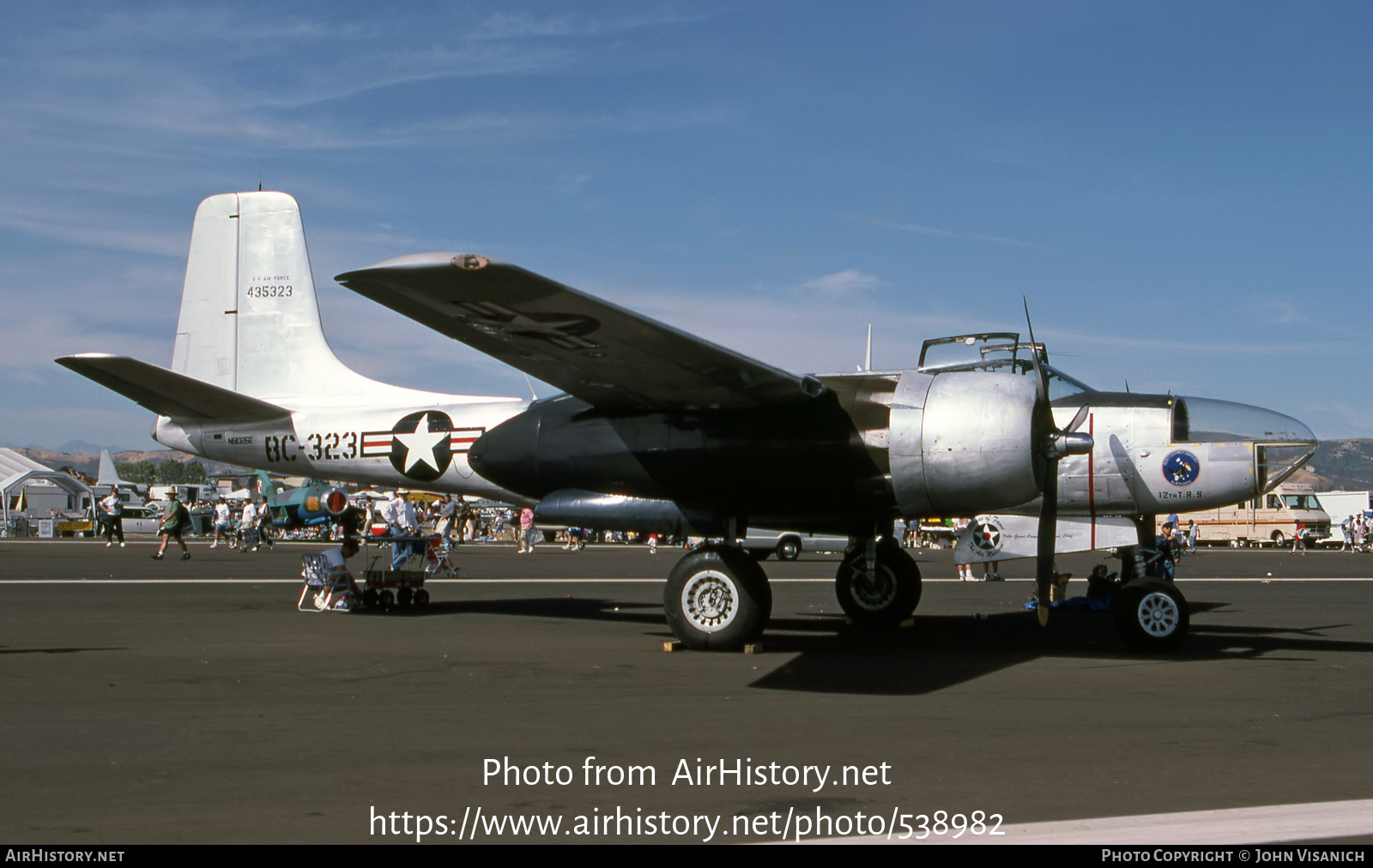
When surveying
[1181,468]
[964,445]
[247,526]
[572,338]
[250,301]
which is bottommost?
[247,526]

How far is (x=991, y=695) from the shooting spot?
7.98 meters

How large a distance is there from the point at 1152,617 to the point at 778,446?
4164 mm

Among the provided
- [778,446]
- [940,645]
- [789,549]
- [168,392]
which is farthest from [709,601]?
[789,549]

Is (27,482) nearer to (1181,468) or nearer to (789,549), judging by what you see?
(789,549)

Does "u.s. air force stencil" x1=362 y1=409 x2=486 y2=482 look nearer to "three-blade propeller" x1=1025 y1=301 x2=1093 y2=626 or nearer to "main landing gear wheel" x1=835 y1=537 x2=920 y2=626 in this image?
"main landing gear wheel" x1=835 y1=537 x2=920 y2=626

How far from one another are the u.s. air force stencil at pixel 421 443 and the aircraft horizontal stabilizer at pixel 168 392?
1.67m

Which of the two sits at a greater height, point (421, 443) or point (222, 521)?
point (421, 443)

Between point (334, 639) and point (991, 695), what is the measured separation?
6.88m

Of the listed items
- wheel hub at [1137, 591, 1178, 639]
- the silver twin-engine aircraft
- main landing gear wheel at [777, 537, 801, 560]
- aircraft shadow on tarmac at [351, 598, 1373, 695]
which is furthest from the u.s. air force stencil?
main landing gear wheel at [777, 537, 801, 560]

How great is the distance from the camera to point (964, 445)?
9.46m

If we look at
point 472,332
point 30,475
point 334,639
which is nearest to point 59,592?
point 334,639

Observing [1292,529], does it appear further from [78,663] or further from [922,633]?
[78,663]

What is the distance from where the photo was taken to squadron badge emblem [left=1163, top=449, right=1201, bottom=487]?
10773 mm

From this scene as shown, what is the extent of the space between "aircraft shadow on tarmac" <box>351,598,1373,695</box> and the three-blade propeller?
2.51ft
